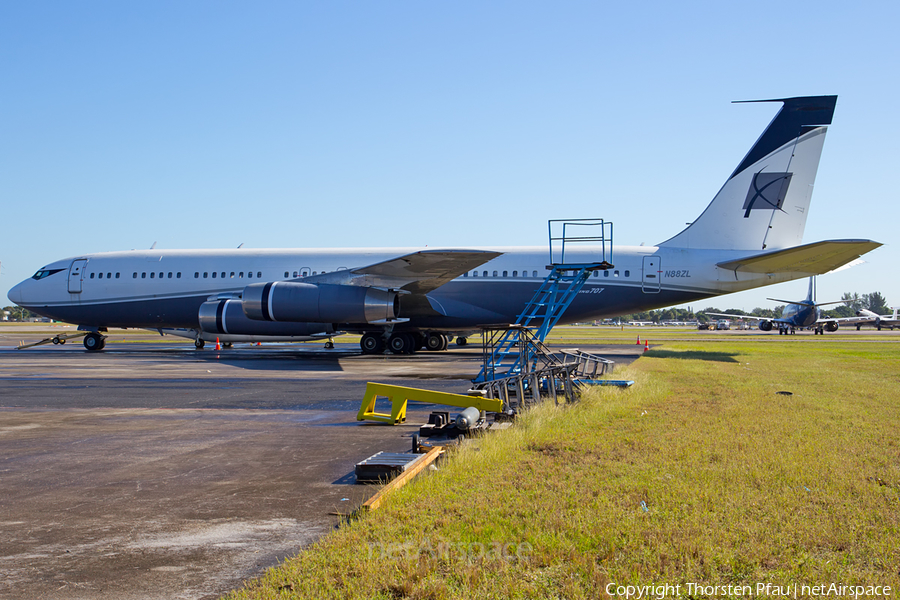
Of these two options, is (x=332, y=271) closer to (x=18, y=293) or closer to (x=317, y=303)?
(x=317, y=303)

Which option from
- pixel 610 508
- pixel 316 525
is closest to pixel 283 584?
pixel 316 525

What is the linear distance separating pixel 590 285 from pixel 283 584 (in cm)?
2170

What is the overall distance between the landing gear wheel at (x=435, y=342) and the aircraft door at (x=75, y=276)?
15221 mm

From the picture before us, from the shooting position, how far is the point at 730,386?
12.9m

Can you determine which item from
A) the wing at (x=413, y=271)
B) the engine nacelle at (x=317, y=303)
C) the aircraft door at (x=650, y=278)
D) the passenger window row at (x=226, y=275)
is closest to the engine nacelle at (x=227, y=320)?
the engine nacelle at (x=317, y=303)

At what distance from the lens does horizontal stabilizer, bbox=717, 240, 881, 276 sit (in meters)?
18.2

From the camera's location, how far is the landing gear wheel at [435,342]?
29.6 m

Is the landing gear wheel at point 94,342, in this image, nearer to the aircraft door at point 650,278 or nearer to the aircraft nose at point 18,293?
the aircraft nose at point 18,293

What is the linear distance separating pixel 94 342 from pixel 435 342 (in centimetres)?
1505

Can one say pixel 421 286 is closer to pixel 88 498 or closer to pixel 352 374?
pixel 352 374

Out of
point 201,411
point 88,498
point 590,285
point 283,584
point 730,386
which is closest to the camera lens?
point 283,584

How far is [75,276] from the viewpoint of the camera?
90.4ft

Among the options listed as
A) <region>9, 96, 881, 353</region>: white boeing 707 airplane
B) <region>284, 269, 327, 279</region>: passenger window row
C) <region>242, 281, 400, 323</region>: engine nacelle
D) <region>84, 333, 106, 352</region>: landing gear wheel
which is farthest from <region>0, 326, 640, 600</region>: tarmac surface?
<region>84, 333, 106, 352</region>: landing gear wheel

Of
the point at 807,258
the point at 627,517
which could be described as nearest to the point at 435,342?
the point at 807,258
